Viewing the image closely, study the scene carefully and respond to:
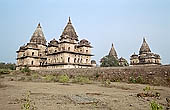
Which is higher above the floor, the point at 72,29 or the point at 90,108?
the point at 72,29

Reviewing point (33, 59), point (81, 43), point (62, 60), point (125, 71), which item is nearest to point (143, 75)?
point (125, 71)

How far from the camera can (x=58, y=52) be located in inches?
1348

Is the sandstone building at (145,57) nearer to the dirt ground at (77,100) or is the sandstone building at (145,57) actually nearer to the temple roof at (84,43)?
the temple roof at (84,43)

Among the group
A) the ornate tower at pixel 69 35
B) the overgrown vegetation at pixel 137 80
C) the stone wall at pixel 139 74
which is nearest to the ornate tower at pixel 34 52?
the ornate tower at pixel 69 35

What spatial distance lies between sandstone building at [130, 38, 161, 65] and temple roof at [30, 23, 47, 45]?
2665 centimetres

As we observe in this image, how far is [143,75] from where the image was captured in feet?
49.2

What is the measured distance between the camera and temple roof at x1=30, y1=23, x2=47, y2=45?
4189 cm

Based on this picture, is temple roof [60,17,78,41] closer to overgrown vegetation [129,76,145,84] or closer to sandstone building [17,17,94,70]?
sandstone building [17,17,94,70]

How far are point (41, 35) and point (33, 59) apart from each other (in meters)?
7.72

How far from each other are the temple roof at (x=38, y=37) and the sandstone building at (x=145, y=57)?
2665 cm

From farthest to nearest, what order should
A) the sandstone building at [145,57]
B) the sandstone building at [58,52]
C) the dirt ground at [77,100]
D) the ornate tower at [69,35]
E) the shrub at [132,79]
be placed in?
the sandstone building at [145,57], the ornate tower at [69,35], the sandstone building at [58,52], the shrub at [132,79], the dirt ground at [77,100]

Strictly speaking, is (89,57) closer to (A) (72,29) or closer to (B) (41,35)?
(A) (72,29)

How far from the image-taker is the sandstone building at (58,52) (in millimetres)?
33688

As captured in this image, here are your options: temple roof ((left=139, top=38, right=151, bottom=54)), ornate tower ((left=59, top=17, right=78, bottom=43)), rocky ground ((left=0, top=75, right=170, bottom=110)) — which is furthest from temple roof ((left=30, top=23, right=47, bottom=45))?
rocky ground ((left=0, top=75, right=170, bottom=110))
